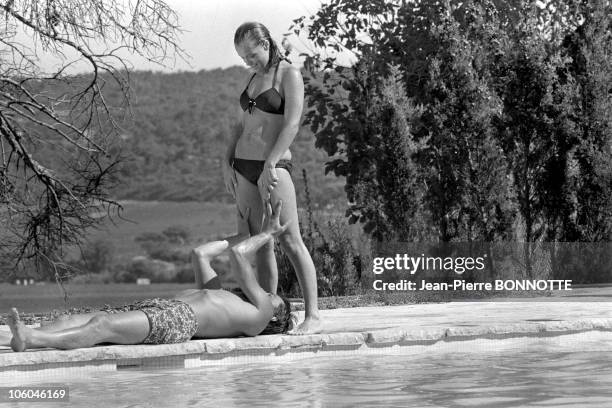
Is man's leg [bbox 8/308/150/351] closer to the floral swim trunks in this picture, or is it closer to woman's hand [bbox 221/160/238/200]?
the floral swim trunks

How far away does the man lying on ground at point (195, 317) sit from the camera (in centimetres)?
590

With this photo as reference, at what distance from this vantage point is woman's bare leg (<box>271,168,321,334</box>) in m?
7.00

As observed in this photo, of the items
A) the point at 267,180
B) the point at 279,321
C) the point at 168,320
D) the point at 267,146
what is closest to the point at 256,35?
the point at 267,146

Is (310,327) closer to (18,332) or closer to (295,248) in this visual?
(295,248)

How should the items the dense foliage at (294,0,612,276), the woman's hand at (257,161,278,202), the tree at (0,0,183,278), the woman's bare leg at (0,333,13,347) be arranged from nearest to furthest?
the woman's bare leg at (0,333,13,347) < the woman's hand at (257,161,278,202) < the tree at (0,0,183,278) < the dense foliage at (294,0,612,276)

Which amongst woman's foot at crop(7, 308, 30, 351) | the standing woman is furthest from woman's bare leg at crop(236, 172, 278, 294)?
woman's foot at crop(7, 308, 30, 351)

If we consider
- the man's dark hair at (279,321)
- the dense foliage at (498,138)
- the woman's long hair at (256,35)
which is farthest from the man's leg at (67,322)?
the dense foliage at (498,138)

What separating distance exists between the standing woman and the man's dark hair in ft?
0.31

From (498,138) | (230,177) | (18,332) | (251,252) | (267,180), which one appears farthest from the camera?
(498,138)

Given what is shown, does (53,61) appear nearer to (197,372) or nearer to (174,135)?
(197,372)

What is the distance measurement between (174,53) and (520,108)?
5077 millimetres

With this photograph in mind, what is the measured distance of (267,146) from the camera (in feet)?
23.4

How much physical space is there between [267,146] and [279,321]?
3.83ft

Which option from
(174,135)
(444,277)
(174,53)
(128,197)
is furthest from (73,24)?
(174,135)
